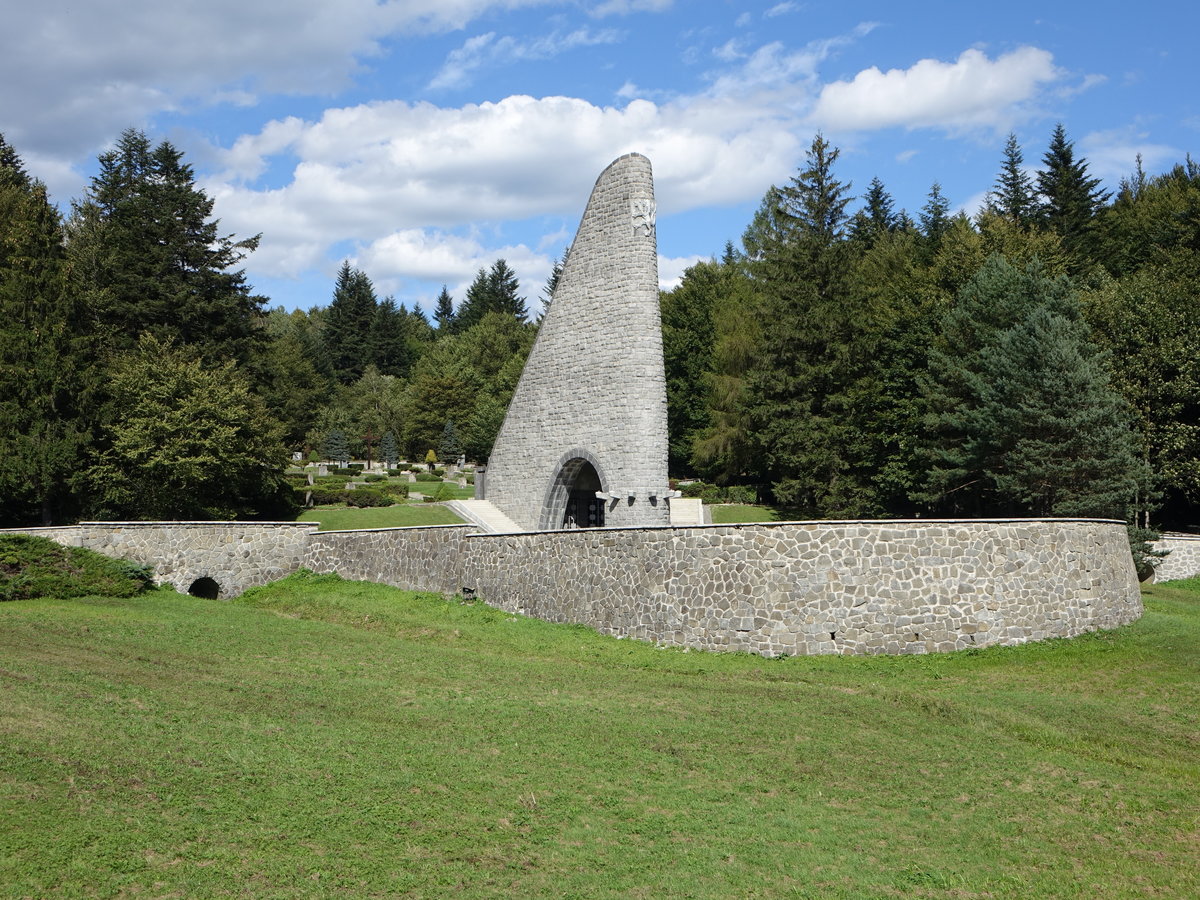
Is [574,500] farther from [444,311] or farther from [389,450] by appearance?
[444,311]

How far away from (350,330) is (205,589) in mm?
81349

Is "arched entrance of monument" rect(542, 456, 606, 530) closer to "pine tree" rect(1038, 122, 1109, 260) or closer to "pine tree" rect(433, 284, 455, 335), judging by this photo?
"pine tree" rect(1038, 122, 1109, 260)

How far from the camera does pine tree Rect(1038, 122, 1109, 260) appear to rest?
53.9 metres

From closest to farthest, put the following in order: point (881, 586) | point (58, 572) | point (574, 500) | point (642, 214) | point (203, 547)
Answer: point (881, 586), point (58, 572), point (203, 547), point (642, 214), point (574, 500)

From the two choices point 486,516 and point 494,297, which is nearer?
point 486,516

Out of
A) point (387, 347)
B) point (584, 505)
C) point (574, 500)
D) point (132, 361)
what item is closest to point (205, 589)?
point (574, 500)

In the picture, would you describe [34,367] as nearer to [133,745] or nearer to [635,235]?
[635,235]

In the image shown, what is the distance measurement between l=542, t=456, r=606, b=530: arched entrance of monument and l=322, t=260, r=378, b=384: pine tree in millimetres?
73892

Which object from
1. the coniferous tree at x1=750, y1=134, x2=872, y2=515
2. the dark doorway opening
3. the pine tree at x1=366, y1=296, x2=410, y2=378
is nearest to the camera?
the dark doorway opening

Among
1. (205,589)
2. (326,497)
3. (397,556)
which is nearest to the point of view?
(397,556)

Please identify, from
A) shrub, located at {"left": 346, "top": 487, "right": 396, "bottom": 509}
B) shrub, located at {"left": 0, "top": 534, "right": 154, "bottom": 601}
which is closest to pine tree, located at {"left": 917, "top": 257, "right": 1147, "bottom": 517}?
shrub, located at {"left": 346, "top": 487, "right": 396, "bottom": 509}

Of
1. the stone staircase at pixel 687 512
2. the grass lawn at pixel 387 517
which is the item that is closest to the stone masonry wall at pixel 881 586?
the stone staircase at pixel 687 512

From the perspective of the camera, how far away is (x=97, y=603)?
803 inches

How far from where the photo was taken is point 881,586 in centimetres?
1684
